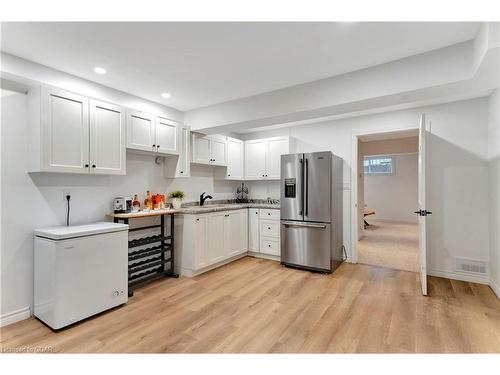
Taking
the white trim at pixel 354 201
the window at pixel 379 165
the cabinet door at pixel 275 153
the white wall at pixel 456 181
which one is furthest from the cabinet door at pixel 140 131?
the window at pixel 379 165

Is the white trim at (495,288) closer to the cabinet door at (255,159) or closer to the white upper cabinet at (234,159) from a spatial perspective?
the cabinet door at (255,159)

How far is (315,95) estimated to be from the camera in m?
2.98

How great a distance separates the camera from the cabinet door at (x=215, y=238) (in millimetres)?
3869

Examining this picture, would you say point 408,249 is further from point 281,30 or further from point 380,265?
point 281,30

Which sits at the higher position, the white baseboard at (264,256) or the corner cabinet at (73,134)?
the corner cabinet at (73,134)

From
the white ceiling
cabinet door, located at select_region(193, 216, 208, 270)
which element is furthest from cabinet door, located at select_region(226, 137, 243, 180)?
the white ceiling

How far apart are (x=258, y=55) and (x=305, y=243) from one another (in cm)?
276

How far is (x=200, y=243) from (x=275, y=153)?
2.25m

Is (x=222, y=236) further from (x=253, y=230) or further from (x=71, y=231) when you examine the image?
(x=71, y=231)

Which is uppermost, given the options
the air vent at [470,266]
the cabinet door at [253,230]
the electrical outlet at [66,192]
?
the electrical outlet at [66,192]

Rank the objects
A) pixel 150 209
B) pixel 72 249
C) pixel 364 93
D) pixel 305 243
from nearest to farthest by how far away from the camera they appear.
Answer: pixel 72 249 < pixel 364 93 < pixel 150 209 < pixel 305 243

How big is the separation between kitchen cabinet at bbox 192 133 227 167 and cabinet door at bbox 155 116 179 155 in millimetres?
414

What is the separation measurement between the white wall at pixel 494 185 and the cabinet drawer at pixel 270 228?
2829mm
